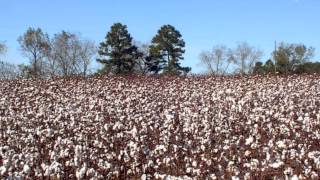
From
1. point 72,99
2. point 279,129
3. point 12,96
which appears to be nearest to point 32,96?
point 12,96

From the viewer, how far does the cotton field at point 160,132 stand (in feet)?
31.9

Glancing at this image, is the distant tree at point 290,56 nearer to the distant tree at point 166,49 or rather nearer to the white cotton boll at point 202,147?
the distant tree at point 166,49

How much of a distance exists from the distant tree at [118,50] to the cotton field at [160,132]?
2791 centimetres

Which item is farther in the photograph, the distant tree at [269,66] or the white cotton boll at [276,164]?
the distant tree at [269,66]

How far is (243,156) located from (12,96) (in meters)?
14.0

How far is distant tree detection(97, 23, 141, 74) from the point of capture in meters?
54.2

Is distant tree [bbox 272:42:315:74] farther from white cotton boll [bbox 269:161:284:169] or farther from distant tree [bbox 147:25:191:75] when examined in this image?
white cotton boll [bbox 269:161:284:169]

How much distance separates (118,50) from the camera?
54.4 meters

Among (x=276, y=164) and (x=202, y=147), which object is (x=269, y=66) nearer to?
(x=202, y=147)

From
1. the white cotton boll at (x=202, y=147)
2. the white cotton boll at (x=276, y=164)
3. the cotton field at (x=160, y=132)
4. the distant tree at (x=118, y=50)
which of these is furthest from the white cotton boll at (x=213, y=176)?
the distant tree at (x=118, y=50)

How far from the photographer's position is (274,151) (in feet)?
35.6

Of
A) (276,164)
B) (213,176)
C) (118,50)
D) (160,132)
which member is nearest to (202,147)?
(160,132)

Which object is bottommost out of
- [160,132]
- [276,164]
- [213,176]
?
A: [213,176]

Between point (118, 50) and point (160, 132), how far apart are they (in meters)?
40.9
